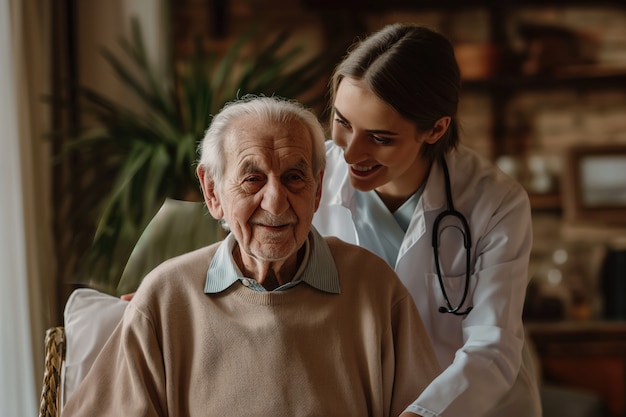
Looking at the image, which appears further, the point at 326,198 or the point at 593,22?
the point at 593,22

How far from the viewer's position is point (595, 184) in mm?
4914

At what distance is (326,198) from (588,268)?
10.7 ft

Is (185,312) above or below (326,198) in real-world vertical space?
below

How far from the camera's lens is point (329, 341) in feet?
5.44

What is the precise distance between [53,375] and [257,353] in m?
0.43

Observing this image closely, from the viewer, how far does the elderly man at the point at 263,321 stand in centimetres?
161

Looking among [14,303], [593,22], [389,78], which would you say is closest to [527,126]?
[593,22]

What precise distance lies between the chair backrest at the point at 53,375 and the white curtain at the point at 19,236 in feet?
4.66

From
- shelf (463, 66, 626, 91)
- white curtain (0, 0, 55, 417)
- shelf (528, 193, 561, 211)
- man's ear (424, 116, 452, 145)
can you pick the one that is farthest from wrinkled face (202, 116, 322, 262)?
shelf (528, 193, 561, 211)

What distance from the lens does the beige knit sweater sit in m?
1.60

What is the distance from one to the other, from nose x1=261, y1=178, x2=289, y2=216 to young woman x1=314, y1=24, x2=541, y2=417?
0.25 meters

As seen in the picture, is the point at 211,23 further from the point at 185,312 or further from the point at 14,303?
the point at 185,312

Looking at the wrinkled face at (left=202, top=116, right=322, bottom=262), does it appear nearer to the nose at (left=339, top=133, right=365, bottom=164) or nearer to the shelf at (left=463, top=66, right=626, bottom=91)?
the nose at (left=339, top=133, right=365, bottom=164)

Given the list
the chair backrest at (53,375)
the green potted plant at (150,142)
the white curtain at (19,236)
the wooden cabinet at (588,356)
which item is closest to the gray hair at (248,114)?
the chair backrest at (53,375)
